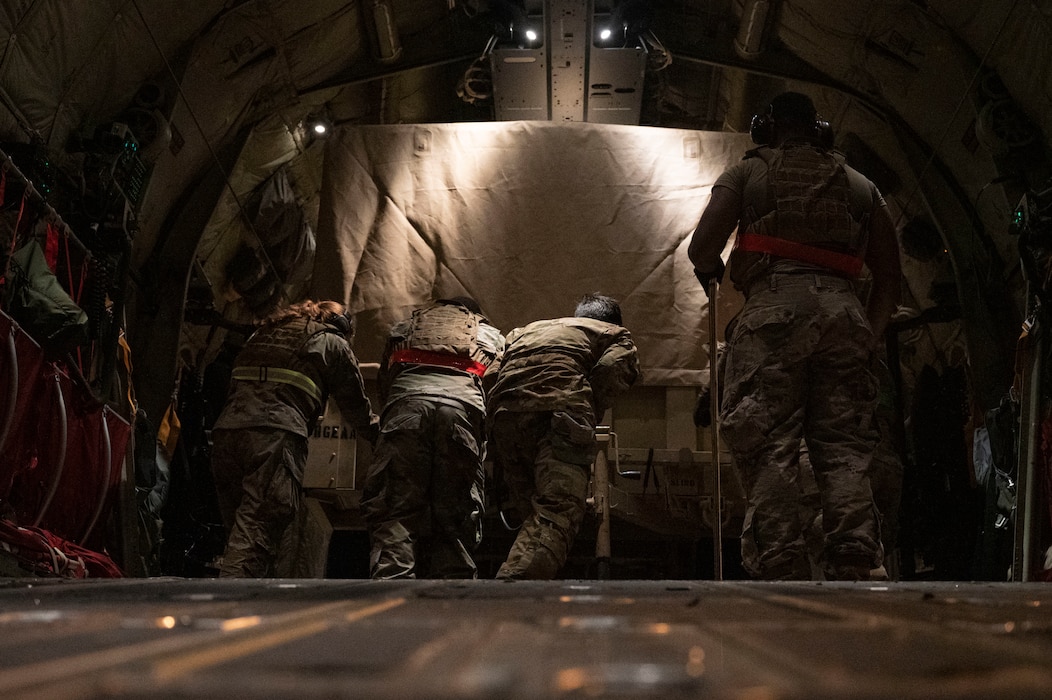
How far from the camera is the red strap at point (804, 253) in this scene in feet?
12.0

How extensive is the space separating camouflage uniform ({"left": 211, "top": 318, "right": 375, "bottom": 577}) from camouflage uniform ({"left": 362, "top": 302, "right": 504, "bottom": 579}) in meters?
0.48

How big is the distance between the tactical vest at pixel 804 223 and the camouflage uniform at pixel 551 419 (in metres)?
1.36

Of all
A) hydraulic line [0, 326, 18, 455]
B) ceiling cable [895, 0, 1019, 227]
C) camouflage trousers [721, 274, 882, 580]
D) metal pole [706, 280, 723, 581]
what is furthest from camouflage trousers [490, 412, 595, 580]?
ceiling cable [895, 0, 1019, 227]

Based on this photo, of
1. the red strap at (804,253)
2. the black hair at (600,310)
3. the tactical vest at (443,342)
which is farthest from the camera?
the black hair at (600,310)

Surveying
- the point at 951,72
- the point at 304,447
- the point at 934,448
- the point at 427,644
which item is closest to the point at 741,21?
the point at 951,72

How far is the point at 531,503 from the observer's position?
16.1 feet

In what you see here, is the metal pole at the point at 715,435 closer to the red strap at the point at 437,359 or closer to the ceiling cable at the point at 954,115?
the red strap at the point at 437,359

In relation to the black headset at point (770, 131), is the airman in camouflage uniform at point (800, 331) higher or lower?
lower

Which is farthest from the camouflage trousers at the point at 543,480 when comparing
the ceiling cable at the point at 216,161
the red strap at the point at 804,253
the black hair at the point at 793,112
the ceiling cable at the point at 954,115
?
the ceiling cable at the point at 954,115

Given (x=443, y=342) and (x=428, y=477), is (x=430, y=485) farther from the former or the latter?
(x=443, y=342)

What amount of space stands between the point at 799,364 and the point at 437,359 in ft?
7.99

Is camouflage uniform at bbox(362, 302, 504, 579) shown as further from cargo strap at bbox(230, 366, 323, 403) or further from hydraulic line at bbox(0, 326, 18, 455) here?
hydraulic line at bbox(0, 326, 18, 455)

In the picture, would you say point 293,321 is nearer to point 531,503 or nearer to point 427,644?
point 531,503

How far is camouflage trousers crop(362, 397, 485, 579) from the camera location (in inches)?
192
